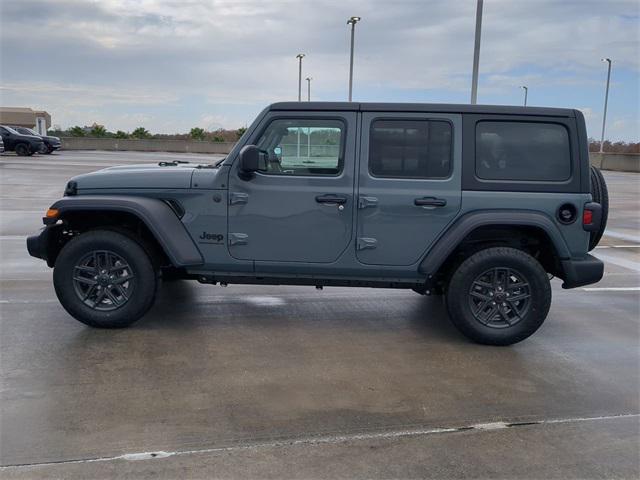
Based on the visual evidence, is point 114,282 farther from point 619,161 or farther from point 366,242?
point 619,161

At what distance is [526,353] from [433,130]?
2.01 metres

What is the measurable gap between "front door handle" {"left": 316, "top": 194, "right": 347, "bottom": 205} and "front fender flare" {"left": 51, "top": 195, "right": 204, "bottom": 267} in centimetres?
113

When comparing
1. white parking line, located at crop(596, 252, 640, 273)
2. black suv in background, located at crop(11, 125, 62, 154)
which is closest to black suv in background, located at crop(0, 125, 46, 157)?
black suv in background, located at crop(11, 125, 62, 154)

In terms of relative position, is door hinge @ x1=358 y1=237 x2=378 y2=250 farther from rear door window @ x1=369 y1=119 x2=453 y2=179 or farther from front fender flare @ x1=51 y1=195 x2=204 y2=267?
front fender flare @ x1=51 y1=195 x2=204 y2=267

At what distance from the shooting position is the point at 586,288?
710 centimetres

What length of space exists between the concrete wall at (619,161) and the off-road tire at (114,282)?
118ft

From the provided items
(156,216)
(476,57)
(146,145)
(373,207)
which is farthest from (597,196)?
(146,145)

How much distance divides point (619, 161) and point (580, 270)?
36.8m

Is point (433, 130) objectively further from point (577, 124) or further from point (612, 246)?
point (612, 246)

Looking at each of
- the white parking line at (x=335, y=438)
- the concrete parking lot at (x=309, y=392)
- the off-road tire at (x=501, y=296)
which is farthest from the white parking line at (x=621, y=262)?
the white parking line at (x=335, y=438)

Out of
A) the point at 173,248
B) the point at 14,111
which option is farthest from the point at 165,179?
the point at 14,111

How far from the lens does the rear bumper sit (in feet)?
16.2

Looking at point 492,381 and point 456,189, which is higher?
point 456,189

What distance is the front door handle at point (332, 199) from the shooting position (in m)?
4.90
